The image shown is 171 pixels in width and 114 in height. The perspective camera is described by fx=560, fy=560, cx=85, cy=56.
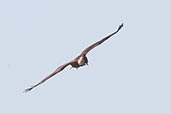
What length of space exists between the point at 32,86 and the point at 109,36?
20.3 ft

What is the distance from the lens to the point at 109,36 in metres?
33.4

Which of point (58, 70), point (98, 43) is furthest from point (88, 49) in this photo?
point (58, 70)

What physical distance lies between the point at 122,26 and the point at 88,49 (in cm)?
250

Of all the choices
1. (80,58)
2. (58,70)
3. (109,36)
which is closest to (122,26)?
(109,36)

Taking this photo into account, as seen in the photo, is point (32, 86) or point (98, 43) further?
point (98, 43)

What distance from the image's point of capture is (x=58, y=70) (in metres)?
30.8

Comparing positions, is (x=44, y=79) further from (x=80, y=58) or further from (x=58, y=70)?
(x=80, y=58)

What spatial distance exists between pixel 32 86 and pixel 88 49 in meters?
5.51

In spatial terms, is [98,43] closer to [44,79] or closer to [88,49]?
[88,49]

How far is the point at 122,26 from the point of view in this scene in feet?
112

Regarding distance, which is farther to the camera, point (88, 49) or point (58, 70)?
point (88, 49)

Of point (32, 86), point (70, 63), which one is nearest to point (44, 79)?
point (32, 86)

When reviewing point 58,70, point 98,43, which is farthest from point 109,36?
point 58,70

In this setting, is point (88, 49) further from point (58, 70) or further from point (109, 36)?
point (58, 70)
